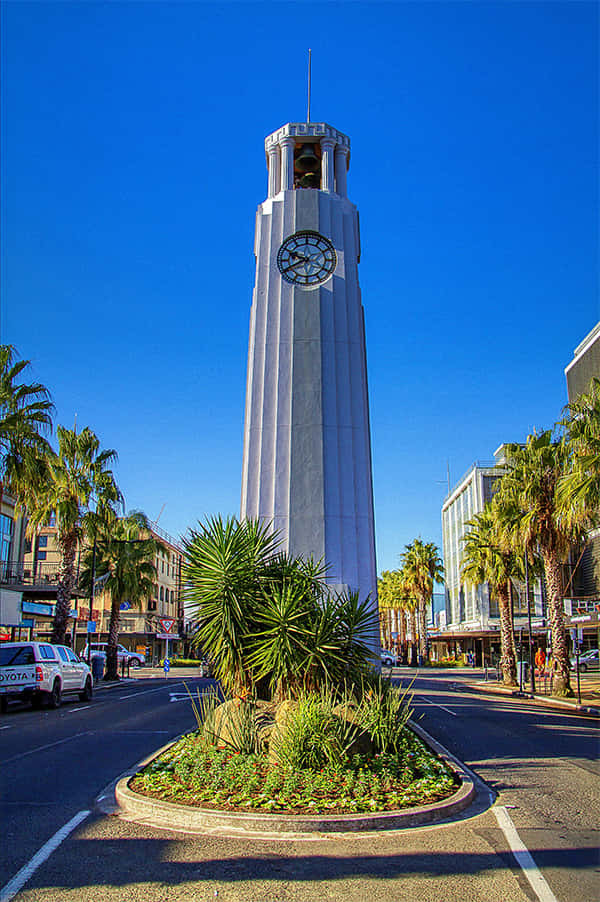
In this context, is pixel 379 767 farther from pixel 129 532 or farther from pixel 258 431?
pixel 129 532

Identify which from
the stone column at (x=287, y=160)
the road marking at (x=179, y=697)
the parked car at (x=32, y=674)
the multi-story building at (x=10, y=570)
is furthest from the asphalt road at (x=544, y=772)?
the multi-story building at (x=10, y=570)

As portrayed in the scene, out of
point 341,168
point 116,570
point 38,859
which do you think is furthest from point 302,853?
point 116,570

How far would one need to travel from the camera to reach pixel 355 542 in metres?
19.4

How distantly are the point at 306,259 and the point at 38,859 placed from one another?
56.6ft

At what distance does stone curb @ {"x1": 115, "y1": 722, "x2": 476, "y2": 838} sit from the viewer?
752 cm

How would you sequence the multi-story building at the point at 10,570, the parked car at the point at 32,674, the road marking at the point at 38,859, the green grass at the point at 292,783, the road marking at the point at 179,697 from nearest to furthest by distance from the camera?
the road marking at the point at 38,859, the green grass at the point at 292,783, the parked car at the point at 32,674, the road marking at the point at 179,697, the multi-story building at the point at 10,570

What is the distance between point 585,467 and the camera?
2344 centimetres

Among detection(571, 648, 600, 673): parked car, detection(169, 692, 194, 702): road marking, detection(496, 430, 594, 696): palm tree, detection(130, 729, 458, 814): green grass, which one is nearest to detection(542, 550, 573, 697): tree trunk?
detection(496, 430, 594, 696): palm tree

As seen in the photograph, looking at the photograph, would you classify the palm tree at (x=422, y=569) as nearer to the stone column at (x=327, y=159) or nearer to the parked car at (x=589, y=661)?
the parked car at (x=589, y=661)

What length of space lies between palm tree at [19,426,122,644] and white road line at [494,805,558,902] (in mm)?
25481

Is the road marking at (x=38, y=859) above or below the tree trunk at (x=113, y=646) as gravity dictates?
below

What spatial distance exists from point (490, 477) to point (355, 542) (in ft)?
195

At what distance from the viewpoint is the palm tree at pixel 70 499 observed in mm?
32625

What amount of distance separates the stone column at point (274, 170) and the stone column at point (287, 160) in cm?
26
